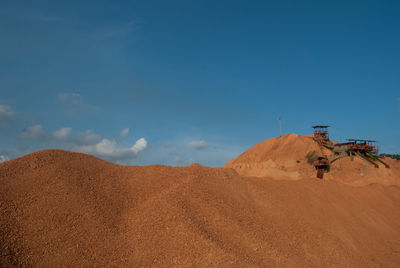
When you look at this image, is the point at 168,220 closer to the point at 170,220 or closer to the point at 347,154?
the point at 170,220

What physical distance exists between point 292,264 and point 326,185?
9051mm

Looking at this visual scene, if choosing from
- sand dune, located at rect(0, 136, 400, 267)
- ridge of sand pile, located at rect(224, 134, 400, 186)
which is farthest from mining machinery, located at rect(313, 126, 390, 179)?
sand dune, located at rect(0, 136, 400, 267)

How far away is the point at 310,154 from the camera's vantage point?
27078 mm

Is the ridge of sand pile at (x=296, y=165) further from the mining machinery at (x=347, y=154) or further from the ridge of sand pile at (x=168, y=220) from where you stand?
the ridge of sand pile at (x=168, y=220)

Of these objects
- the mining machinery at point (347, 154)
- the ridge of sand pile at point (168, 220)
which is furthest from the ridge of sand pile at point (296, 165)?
the ridge of sand pile at point (168, 220)

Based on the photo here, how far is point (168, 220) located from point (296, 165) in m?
19.9

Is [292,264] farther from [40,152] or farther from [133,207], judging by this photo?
[40,152]

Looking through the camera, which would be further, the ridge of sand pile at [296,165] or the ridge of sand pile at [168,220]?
the ridge of sand pile at [296,165]

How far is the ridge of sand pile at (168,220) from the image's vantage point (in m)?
8.38

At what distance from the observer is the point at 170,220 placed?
970 cm

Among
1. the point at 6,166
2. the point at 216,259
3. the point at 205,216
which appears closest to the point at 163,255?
the point at 216,259

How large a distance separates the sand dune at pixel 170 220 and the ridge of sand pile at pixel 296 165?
349 inches

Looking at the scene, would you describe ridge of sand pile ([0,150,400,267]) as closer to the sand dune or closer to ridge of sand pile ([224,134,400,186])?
the sand dune

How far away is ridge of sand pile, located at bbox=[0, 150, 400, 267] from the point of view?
27.5 feet
